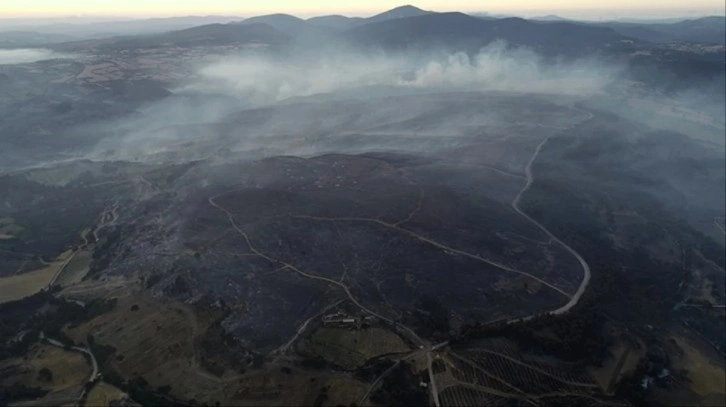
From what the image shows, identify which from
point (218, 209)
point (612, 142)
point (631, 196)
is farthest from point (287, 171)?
point (612, 142)

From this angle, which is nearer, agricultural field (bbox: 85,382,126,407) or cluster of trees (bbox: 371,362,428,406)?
cluster of trees (bbox: 371,362,428,406)

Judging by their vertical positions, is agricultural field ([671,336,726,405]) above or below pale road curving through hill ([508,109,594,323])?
below

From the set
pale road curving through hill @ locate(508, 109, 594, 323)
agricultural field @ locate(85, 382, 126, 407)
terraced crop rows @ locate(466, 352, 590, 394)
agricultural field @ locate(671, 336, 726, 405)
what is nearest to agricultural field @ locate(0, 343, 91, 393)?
agricultural field @ locate(85, 382, 126, 407)

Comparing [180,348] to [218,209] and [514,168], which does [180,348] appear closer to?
[218,209]

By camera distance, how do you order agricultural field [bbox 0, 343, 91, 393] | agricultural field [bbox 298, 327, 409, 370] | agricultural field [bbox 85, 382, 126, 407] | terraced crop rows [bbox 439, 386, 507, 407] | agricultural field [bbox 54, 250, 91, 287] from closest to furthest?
terraced crop rows [bbox 439, 386, 507, 407] < agricultural field [bbox 85, 382, 126, 407] < agricultural field [bbox 0, 343, 91, 393] < agricultural field [bbox 298, 327, 409, 370] < agricultural field [bbox 54, 250, 91, 287]

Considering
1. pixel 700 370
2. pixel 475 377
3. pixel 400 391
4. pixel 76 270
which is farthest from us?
pixel 76 270

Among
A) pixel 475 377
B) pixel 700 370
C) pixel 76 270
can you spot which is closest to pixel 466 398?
pixel 475 377

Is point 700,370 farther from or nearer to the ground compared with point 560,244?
nearer to the ground

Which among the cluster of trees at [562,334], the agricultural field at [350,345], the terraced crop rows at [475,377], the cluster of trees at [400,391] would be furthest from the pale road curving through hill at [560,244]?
the cluster of trees at [400,391]

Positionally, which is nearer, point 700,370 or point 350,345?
point 700,370

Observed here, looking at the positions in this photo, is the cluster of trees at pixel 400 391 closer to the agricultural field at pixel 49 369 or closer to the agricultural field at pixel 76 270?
the agricultural field at pixel 49 369

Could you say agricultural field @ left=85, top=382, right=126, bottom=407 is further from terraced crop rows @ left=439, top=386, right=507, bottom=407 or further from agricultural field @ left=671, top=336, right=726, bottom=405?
agricultural field @ left=671, top=336, right=726, bottom=405

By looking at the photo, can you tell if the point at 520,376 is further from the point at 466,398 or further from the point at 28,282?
the point at 28,282
